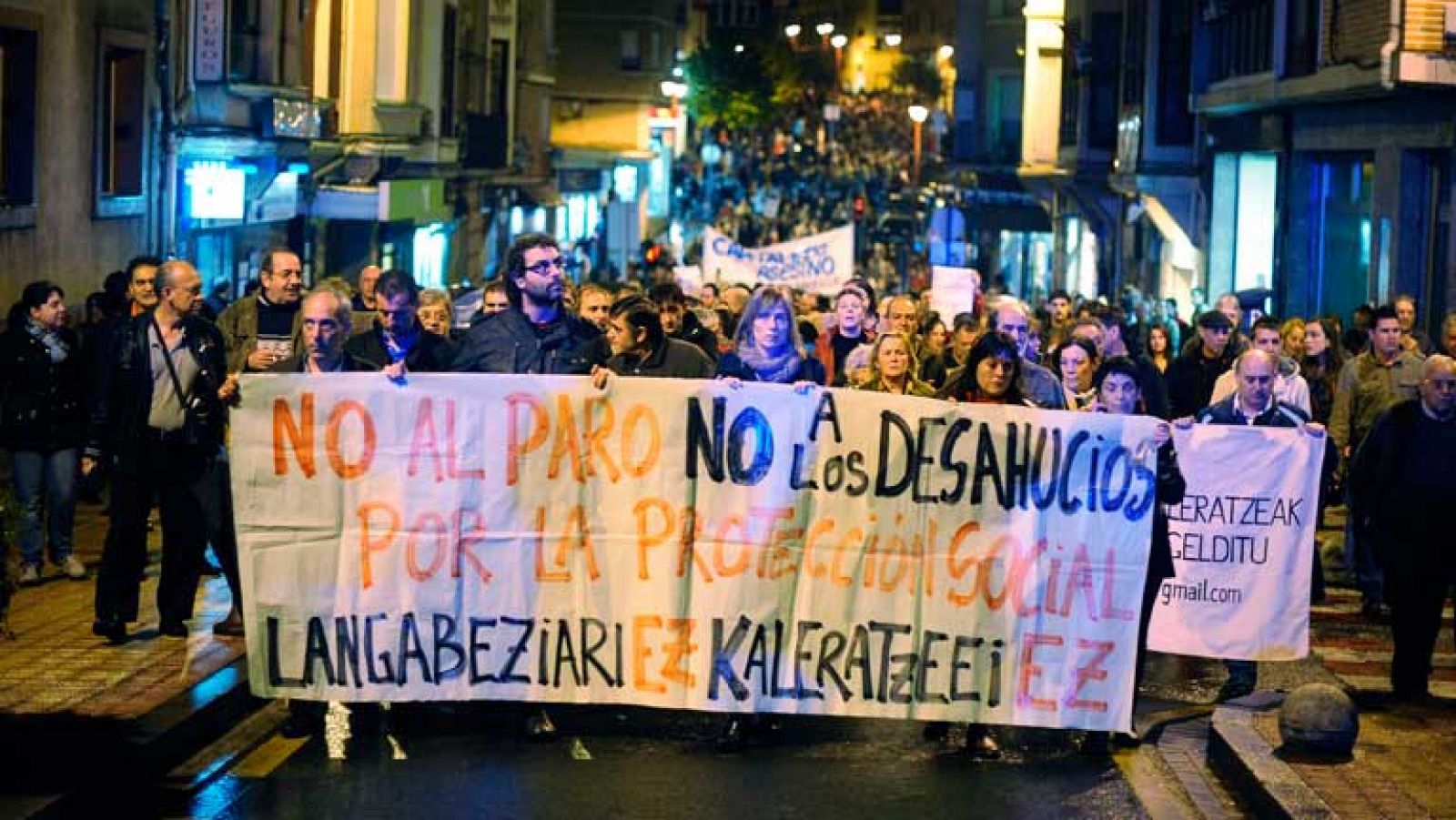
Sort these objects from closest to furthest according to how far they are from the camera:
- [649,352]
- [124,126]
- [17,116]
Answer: [649,352]
[17,116]
[124,126]

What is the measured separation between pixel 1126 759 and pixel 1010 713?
0.76 meters

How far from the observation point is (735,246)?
1190 inches

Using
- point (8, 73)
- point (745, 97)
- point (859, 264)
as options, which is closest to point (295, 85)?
point (8, 73)

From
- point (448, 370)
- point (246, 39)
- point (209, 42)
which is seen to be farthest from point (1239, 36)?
point (448, 370)

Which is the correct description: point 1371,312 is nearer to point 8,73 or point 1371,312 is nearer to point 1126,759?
point 1126,759

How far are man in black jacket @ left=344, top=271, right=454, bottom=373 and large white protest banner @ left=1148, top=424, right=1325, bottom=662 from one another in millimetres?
3447

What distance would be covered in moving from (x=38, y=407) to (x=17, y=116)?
668cm

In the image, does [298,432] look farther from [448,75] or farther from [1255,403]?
[448,75]

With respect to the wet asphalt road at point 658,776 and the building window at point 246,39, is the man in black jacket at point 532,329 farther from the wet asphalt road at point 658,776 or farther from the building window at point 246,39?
the building window at point 246,39

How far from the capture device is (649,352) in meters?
11.0

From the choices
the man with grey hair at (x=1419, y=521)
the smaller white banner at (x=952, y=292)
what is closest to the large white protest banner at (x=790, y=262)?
the smaller white banner at (x=952, y=292)

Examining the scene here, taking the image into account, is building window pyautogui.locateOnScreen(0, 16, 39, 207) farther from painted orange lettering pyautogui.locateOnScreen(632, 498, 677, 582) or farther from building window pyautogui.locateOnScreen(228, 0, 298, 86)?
painted orange lettering pyautogui.locateOnScreen(632, 498, 677, 582)

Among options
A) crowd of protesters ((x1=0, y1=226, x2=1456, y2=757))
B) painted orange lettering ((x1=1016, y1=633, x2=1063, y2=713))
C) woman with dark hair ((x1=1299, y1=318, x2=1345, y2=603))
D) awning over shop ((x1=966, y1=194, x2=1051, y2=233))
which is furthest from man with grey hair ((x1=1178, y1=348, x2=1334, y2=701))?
awning over shop ((x1=966, y1=194, x2=1051, y2=233))

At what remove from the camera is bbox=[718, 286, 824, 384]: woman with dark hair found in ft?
36.1
